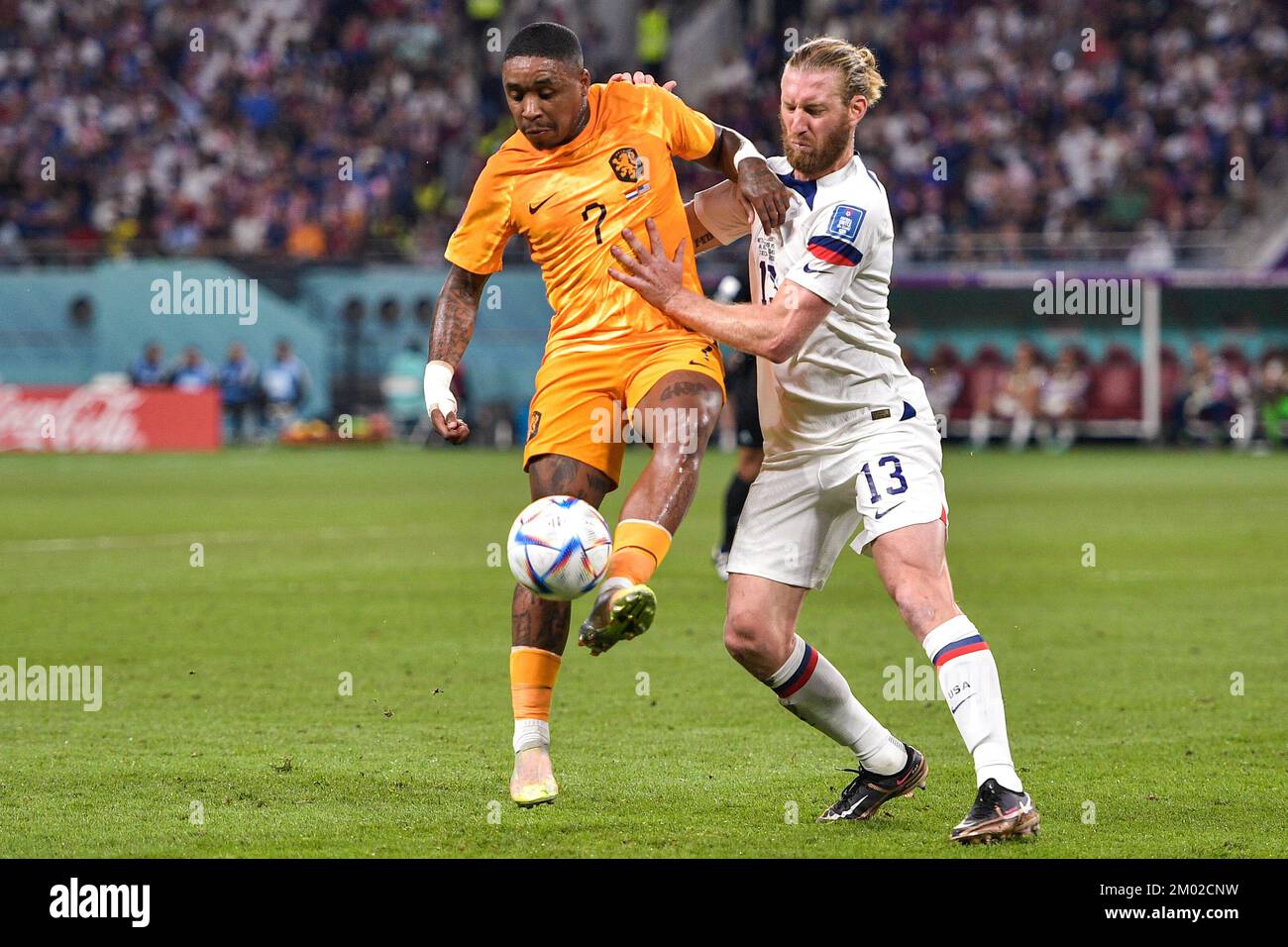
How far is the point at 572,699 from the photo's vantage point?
7961 millimetres

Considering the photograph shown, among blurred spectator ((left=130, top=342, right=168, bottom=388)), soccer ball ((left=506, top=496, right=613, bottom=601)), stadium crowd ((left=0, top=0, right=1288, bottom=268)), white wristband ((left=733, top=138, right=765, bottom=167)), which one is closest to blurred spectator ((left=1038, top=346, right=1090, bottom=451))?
stadium crowd ((left=0, top=0, right=1288, bottom=268))

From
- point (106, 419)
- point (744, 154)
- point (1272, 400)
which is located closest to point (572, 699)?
point (744, 154)

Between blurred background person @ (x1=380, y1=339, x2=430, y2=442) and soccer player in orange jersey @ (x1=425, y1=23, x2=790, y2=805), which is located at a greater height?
blurred background person @ (x1=380, y1=339, x2=430, y2=442)

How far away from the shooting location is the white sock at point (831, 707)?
18.7 ft

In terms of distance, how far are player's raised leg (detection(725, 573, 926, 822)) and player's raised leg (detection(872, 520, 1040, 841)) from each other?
42cm

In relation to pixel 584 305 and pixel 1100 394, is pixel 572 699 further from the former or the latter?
pixel 1100 394

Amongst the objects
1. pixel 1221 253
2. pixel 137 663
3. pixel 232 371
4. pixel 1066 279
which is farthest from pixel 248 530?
pixel 1221 253

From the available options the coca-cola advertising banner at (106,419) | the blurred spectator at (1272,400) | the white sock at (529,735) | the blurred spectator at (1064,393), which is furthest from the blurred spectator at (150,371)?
the white sock at (529,735)

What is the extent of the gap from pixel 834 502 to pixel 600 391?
2.85 ft

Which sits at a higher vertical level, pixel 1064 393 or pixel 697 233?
pixel 1064 393

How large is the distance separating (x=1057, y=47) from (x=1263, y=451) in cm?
829

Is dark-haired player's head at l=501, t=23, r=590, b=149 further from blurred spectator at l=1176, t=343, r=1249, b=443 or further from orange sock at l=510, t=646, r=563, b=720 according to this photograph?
blurred spectator at l=1176, t=343, r=1249, b=443

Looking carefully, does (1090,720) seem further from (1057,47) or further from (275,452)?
(1057,47)

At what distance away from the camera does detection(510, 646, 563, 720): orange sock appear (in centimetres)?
582
